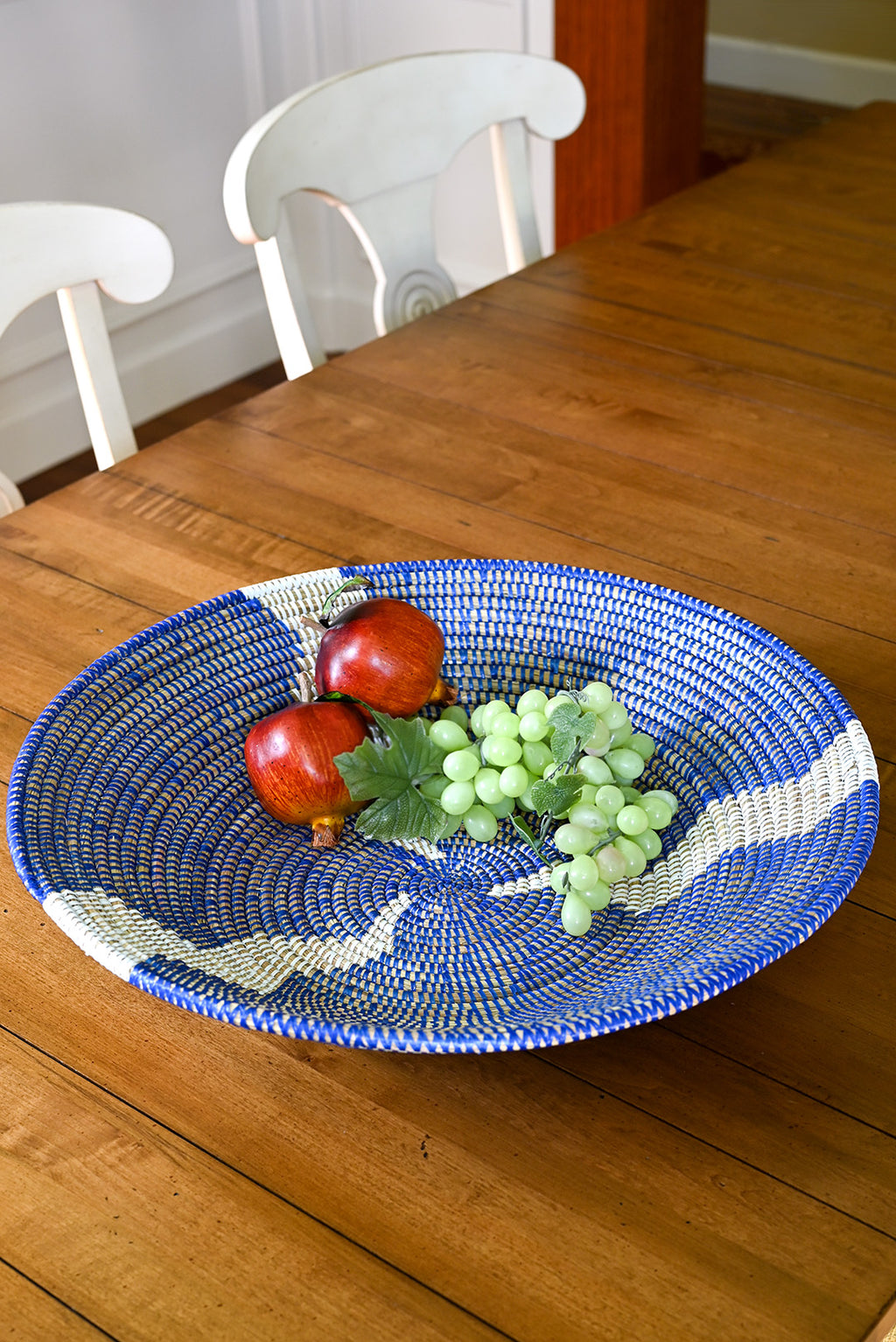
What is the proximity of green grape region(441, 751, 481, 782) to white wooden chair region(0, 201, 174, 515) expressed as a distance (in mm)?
651

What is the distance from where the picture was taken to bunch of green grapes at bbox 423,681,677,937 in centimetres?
66

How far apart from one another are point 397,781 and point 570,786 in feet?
0.29

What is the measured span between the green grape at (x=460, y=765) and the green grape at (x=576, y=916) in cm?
8

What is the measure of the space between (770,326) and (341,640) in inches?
31.2

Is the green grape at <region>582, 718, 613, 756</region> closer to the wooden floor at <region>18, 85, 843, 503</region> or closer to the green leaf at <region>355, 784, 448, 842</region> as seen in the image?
the green leaf at <region>355, 784, 448, 842</region>

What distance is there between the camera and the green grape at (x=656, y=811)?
69 centimetres

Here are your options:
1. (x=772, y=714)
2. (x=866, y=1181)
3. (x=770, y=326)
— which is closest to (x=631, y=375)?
(x=770, y=326)

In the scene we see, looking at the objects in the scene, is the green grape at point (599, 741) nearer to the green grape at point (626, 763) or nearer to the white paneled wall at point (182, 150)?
the green grape at point (626, 763)

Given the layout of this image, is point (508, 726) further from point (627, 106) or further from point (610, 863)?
point (627, 106)

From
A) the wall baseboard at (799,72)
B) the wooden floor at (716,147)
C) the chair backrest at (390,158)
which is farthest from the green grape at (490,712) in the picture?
the wall baseboard at (799,72)

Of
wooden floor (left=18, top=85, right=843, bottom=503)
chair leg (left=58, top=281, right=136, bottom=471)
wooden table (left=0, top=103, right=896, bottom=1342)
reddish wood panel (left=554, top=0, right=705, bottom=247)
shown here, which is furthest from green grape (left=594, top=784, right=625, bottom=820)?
reddish wood panel (left=554, top=0, right=705, bottom=247)

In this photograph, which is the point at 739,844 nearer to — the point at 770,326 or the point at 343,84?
the point at 770,326

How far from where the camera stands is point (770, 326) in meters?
1.34

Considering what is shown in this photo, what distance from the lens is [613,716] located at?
70 centimetres
